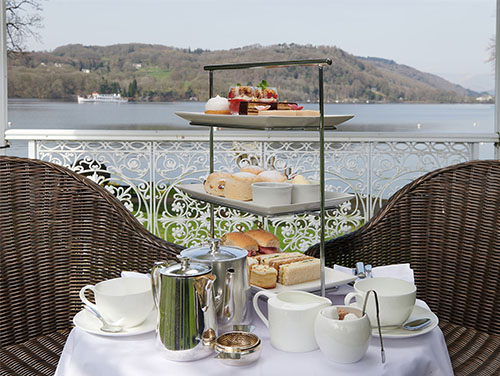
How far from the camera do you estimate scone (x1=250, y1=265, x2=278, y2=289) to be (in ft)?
5.00

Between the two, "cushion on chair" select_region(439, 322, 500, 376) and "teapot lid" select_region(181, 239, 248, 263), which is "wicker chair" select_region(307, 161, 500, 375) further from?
"teapot lid" select_region(181, 239, 248, 263)

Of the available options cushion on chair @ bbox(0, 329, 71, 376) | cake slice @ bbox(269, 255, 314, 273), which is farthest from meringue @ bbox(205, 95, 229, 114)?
cushion on chair @ bbox(0, 329, 71, 376)

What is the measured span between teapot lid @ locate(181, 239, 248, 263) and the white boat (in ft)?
19.4

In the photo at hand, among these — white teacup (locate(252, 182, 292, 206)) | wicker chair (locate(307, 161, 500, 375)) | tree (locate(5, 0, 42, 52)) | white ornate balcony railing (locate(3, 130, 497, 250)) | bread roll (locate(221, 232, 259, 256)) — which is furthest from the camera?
tree (locate(5, 0, 42, 52))

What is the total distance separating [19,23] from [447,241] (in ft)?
15.0

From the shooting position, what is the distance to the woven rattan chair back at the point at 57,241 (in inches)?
80.0

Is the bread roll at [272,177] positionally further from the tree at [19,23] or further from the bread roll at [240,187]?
the tree at [19,23]

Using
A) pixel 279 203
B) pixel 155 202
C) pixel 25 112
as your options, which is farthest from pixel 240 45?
pixel 279 203

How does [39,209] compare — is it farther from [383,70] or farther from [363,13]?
[363,13]

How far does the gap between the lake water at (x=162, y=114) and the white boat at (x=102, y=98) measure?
7 cm

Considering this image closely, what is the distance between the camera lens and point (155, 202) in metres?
4.32

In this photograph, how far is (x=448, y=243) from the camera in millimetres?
2221

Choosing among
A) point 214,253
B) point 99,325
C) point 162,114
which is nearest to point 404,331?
point 214,253

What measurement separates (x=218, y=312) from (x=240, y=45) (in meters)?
6.92
